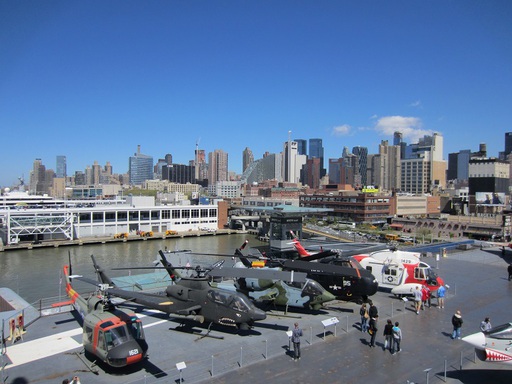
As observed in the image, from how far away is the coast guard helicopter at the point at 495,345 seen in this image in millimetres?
10328

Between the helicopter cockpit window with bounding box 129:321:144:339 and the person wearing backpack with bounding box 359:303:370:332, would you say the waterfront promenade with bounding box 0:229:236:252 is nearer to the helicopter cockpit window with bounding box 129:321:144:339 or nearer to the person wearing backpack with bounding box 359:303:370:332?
the helicopter cockpit window with bounding box 129:321:144:339

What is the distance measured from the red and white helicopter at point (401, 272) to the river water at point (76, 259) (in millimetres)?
11695

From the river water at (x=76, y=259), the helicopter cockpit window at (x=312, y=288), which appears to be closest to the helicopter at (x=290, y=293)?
the helicopter cockpit window at (x=312, y=288)

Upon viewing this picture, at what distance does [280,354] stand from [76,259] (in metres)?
45.0

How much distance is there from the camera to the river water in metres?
34.9

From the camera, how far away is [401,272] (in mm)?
19422

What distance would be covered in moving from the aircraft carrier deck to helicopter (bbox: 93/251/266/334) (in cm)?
78

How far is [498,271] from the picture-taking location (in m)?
27.3

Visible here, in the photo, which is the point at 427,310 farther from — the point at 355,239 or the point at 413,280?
the point at 355,239

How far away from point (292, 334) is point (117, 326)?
546cm

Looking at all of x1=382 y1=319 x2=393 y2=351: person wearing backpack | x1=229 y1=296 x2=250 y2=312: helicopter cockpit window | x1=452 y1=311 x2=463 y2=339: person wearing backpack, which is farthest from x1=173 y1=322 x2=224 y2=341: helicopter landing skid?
x1=452 y1=311 x2=463 y2=339: person wearing backpack

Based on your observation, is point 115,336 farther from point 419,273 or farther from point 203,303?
point 419,273

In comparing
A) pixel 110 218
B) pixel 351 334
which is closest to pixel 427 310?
pixel 351 334

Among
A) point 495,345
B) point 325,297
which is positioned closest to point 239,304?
point 325,297
